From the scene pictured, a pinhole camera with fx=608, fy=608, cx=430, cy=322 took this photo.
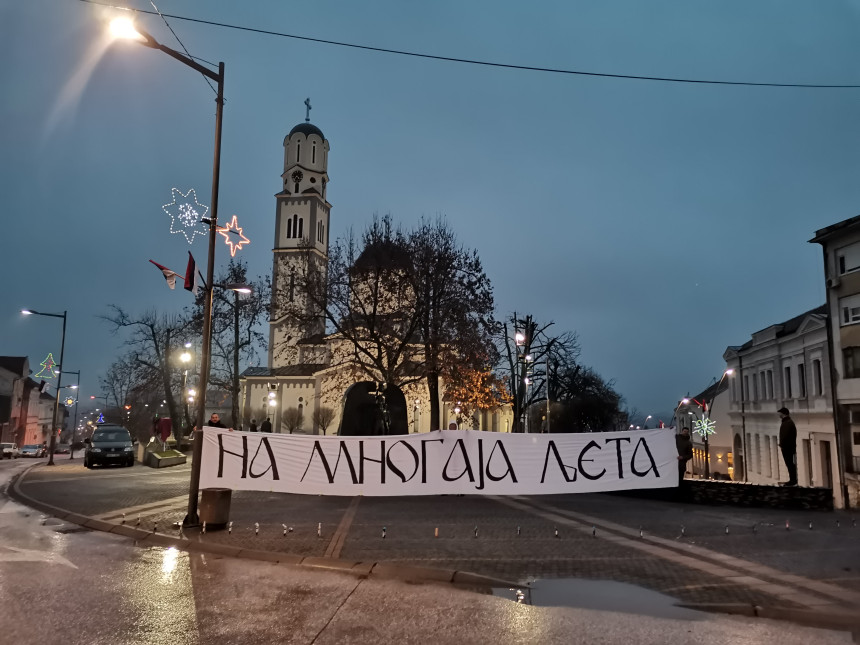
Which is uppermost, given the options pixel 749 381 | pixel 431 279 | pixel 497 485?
pixel 431 279

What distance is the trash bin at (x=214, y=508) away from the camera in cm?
1186

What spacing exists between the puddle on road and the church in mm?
12204

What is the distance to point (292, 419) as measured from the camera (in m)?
64.6

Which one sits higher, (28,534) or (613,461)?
(613,461)

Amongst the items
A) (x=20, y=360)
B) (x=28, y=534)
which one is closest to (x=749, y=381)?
(x=28, y=534)

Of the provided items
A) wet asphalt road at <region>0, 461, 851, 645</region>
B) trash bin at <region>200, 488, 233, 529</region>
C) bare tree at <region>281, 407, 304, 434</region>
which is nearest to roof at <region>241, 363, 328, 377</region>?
bare tree at <region>281, 407, 304, 434</region>

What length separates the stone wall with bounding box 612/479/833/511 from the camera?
651 inches

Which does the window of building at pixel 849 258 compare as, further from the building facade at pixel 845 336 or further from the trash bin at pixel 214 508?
the trash bin at pixel 214 508

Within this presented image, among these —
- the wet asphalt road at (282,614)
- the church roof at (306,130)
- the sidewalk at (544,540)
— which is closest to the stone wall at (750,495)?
the sidewalk at (544,540)

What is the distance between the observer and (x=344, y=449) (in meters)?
11.9

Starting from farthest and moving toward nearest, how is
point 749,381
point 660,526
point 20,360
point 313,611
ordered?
point 20,360 < point 749,381 < point 660,526 < point 313,611

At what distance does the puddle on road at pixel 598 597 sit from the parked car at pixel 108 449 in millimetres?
25932

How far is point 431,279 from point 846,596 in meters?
22.3

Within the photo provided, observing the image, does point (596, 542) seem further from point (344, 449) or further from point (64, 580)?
point (64, 580)
